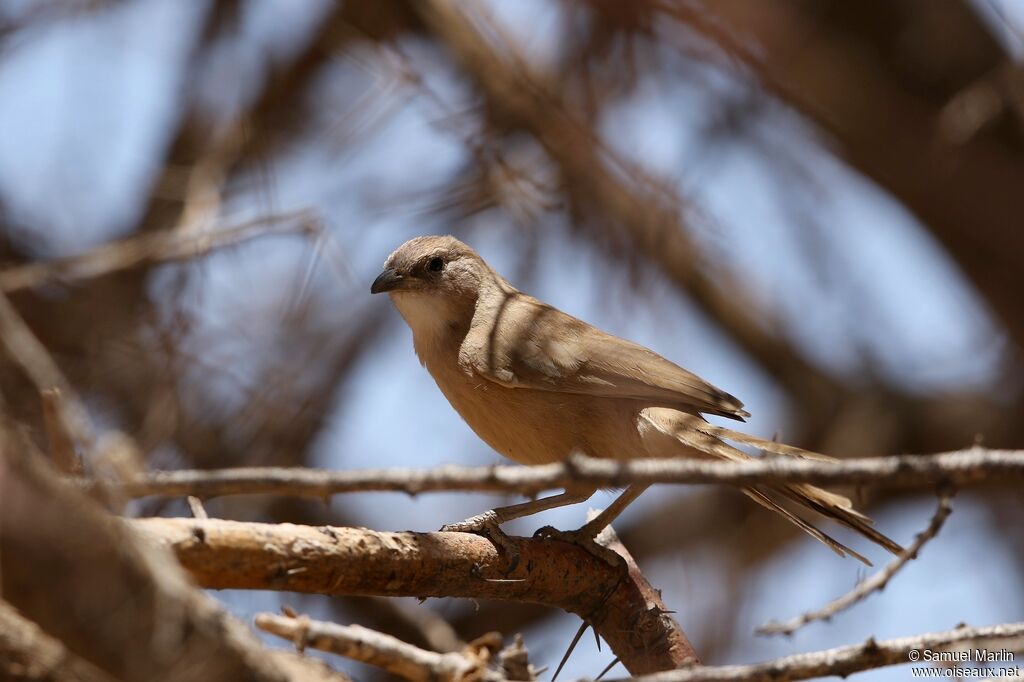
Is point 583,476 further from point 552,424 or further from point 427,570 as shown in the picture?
point 552,424

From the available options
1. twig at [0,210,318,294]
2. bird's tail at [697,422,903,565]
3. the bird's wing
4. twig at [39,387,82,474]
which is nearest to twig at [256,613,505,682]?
twig at [39,387,82,474]

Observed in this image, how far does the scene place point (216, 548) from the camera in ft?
8.77

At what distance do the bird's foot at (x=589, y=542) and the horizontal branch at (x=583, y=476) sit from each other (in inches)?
78.4

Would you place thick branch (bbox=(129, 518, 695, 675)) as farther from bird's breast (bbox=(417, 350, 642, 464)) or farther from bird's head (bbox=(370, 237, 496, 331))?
bird's head (bbox=(370, 237, 496, 331))

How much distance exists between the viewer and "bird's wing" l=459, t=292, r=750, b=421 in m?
4.68

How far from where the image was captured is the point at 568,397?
487 cm

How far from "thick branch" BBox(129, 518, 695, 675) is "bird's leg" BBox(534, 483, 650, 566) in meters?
0.04

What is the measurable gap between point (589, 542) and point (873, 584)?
194cm

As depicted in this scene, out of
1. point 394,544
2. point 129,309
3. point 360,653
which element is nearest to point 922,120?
point 394,544

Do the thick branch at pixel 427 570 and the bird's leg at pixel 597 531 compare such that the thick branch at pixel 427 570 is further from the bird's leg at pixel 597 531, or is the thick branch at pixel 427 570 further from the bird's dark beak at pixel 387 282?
the bird's dark beak at pixel 387 282

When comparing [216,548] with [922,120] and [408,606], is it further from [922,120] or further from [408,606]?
[408,606]

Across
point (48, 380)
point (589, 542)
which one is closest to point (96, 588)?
point (48, 380)

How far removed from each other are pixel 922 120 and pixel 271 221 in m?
3.33

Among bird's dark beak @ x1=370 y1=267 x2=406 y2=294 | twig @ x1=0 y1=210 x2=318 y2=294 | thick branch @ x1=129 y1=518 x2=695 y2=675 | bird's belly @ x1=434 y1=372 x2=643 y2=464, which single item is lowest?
thick branch @ x1=129 y1=518 x2=695 y2=675
